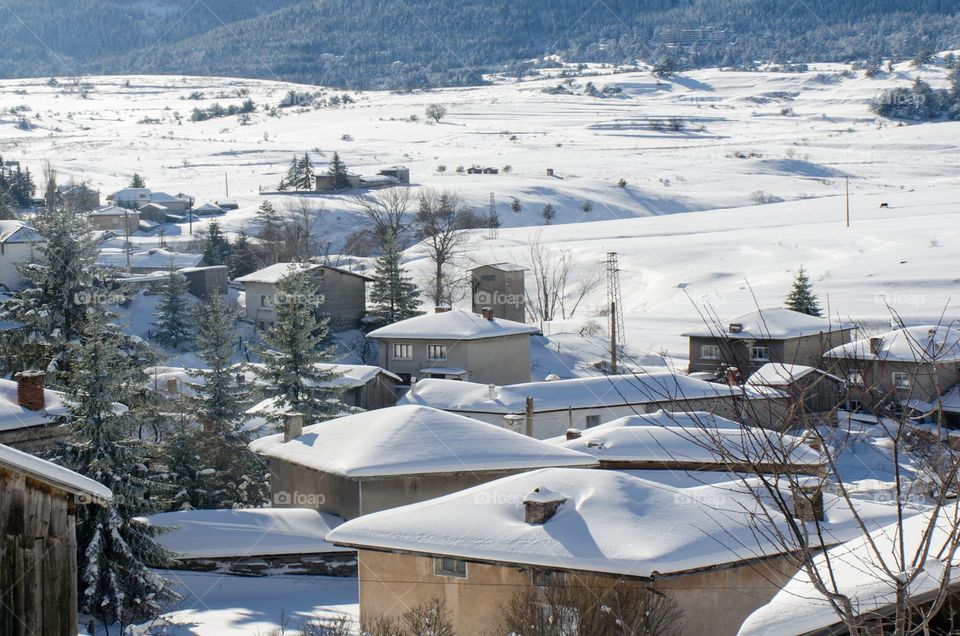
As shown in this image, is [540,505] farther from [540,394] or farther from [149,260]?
[149,260]

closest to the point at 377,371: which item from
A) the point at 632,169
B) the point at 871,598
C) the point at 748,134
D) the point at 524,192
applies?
the point at 871,598

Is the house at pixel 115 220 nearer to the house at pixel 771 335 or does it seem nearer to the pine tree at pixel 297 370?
the house at pixel 771 335

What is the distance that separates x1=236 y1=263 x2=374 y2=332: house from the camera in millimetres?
51969

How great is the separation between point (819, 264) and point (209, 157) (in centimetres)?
8035

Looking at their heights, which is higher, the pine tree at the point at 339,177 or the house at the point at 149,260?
the pine tree at the point at 339,177

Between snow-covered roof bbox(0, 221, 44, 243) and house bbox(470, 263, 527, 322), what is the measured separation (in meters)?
19.3

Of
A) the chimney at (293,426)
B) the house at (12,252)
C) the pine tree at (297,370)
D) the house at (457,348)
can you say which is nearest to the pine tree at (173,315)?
the house at (12,252)

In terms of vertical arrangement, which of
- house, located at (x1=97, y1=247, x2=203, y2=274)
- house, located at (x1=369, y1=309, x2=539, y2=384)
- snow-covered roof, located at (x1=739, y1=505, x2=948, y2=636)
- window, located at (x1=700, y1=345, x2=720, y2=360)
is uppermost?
snow-covered roof, located at (x1=739, y1=505, x2=948, y2=636)

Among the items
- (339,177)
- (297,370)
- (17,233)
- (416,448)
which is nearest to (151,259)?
(17,233)

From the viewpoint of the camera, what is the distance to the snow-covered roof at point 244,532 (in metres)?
20.0

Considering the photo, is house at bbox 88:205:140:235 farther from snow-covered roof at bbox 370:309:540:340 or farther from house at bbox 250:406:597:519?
house at bbox 250:406:597:519

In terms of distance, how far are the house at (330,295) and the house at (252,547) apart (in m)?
31.1

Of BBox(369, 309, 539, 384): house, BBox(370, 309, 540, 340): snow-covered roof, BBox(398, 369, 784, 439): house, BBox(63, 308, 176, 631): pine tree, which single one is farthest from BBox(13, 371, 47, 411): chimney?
BBox(370, 309, 540, 340): snow-covered roof

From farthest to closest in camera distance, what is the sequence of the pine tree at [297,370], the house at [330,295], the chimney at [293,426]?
the house at [330,295] → the pine tree at [297,370] → the chimney at [293,426]
